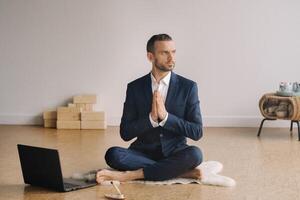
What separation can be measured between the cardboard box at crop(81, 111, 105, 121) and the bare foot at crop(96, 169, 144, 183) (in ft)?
8.36

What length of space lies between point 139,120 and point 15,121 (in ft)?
10.4

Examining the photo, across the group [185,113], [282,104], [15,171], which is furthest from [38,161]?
[282,104]

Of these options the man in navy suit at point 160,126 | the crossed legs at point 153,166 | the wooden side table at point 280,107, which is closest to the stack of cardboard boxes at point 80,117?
the wooden side table at point 280,107

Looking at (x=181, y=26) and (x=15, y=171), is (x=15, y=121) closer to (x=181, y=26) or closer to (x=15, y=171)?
(x=181, y=26)

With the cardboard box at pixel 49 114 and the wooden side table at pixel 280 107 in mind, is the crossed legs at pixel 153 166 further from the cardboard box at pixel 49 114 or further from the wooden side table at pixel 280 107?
the cardboard box at pixel 49 114

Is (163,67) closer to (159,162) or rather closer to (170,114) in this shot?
(170,114)

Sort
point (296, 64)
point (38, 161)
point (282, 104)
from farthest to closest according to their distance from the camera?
point (296, 64), point (282, 104), point (38, 161)

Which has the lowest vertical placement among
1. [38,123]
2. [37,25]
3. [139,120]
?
[38,123]

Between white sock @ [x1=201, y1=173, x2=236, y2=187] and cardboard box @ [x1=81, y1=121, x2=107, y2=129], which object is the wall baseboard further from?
white sock @ [x1=201, y1=173, x2=236, y2=187]

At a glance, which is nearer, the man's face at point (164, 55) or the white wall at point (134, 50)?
the man's face at point (164, 55)

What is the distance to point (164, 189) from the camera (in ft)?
13.3

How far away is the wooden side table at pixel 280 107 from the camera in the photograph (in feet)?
19.7

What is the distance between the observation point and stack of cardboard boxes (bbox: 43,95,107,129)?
677 cm

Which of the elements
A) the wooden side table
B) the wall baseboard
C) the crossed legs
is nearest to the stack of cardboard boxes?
the wall baseboard
